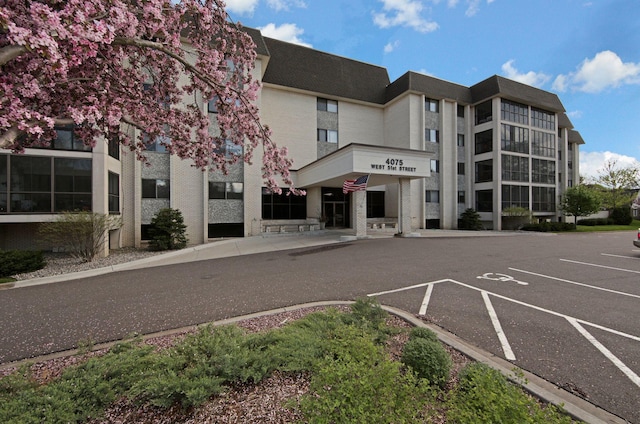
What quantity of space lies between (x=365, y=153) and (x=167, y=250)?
12.4 m

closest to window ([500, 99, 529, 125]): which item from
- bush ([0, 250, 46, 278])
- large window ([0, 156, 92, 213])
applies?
large window ([0, 156, 92, 213])

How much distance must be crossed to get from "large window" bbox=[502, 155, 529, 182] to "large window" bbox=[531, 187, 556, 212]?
2188 millimetres

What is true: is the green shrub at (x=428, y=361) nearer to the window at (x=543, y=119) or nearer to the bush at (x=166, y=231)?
the bush at (x=166, y=231)

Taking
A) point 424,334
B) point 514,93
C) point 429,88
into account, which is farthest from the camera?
point 514,93

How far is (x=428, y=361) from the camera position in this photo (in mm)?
2904

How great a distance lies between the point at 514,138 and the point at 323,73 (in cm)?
2079

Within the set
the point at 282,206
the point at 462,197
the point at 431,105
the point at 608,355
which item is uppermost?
the point at 431,105

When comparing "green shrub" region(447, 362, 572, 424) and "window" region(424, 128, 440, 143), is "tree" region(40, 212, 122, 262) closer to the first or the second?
"green shrub" region(447, 362, 572, 424)

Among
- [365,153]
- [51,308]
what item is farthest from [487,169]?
[51,308]

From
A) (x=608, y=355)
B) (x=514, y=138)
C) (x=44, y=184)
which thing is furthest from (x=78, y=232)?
(x=514, y=138)

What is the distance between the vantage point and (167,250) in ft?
49.1

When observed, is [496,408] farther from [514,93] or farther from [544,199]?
[544,199]

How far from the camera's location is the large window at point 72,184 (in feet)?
39.2

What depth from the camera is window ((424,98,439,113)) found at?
26.6 metres
